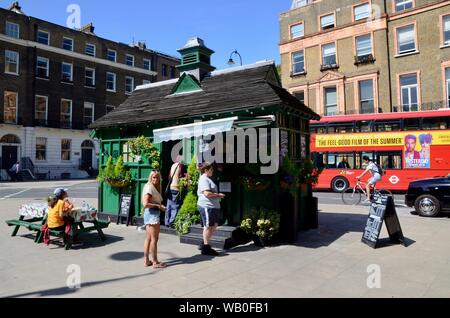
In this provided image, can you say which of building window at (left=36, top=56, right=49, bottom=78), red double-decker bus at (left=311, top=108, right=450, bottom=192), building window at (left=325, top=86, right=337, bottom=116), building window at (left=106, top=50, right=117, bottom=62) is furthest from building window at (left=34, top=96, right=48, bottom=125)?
building window at (left=325, top=86, right=337, bottom=116)

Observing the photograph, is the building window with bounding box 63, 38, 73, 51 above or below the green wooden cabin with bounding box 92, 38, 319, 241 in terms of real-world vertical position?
above

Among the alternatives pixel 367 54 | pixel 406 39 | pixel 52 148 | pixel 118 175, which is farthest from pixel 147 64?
pixel 118 175

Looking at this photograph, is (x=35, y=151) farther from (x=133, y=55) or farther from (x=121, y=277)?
(x=121, y=277)

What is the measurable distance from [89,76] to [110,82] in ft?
8.71

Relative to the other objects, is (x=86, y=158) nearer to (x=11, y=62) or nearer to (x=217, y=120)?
(x=11, y=62)

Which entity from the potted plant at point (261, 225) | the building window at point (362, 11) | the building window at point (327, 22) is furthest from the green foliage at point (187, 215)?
the building window at point (327, 22)

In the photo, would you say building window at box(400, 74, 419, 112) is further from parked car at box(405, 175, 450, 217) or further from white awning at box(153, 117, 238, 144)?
white awning at box(153, 117, 238, 144)

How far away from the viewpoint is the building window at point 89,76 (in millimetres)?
37156

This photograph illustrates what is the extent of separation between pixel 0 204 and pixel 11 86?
70.9 ft

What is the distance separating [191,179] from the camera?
7.91m

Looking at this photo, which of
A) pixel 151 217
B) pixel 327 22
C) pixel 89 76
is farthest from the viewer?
pixel 89 76

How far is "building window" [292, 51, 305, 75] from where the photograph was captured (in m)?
30.4

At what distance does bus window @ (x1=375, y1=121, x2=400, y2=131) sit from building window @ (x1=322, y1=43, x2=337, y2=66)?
12.6 m

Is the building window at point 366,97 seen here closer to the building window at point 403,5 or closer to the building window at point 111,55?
the building window at point 403,5
